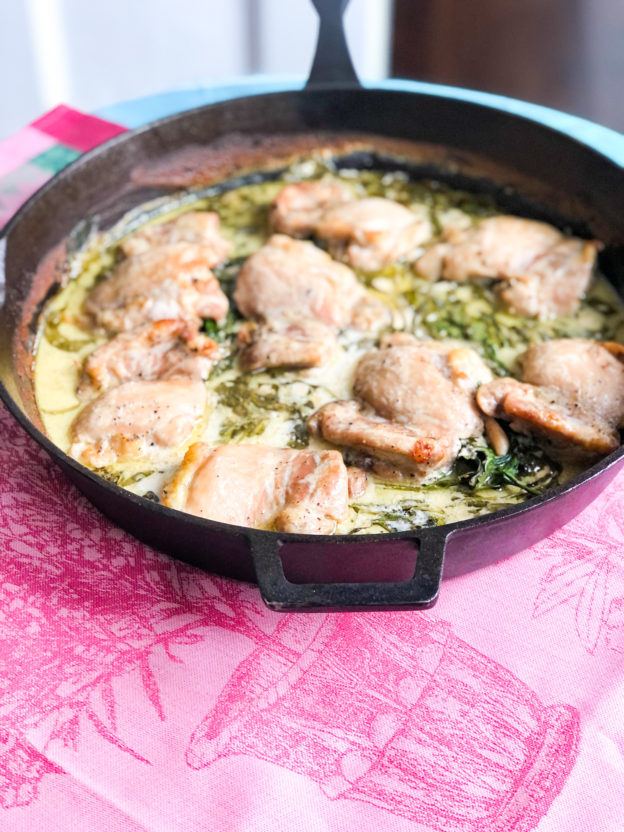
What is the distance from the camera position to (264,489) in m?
2.20

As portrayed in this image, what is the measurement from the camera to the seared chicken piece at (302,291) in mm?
2836

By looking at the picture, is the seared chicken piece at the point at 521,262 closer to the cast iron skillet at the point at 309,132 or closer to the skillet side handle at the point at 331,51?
the cast iron skillet at the point at 309,132

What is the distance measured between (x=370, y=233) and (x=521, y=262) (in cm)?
55

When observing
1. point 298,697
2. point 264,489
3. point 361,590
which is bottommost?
point 298,697

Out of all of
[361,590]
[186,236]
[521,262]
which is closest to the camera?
[361,590]

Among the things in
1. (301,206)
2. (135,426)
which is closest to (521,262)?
(301,206)

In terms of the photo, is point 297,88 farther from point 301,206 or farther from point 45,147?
point 45,147

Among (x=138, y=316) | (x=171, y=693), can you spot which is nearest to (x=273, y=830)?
(x=171, y=693)

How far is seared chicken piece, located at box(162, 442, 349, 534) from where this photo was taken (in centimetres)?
212

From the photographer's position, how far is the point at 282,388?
2.63 metres

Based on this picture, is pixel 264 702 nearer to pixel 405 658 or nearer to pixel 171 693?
pixel 171 693

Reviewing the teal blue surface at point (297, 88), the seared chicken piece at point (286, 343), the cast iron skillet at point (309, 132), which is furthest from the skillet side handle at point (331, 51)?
the seared chicken piece at point (286, 343)

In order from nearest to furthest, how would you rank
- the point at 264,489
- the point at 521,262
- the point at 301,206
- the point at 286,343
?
the point at 264,489
the point at 286,343
the point at 521,262
the point at 301,206

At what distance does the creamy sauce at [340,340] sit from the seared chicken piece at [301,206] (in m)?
0.13
